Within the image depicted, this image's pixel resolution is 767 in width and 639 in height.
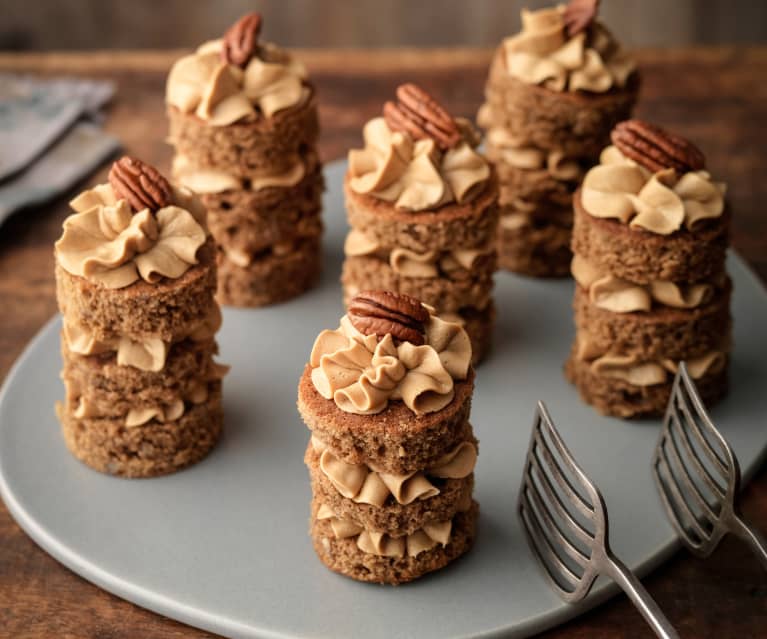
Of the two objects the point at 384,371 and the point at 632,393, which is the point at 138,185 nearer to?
the point at 384,371

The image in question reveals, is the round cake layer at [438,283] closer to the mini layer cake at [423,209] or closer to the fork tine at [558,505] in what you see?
the mini layer cake at [423,209]

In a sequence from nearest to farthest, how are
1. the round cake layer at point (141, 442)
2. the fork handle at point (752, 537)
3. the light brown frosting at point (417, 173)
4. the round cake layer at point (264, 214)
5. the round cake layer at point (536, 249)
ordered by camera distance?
the fork handle at point (752, 537) → the round cake layer at point (141, 442) → the light brown frosting at point (417, 173) → the round cake layer at point (264, 214) → the round cake layer at point (536, 249)

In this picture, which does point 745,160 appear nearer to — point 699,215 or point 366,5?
point 699,215

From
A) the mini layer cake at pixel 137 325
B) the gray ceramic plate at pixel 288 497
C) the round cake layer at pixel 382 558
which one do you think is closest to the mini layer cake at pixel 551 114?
the gray ceramic plate at pixel 288 497

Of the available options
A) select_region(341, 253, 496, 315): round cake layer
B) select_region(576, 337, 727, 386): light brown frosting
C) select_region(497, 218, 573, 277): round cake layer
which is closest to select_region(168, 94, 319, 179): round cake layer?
select_region(341, 253, 496, 315): round cake layer

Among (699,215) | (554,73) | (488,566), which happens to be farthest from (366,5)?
(488,566)

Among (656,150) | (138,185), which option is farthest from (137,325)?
(656,150)
